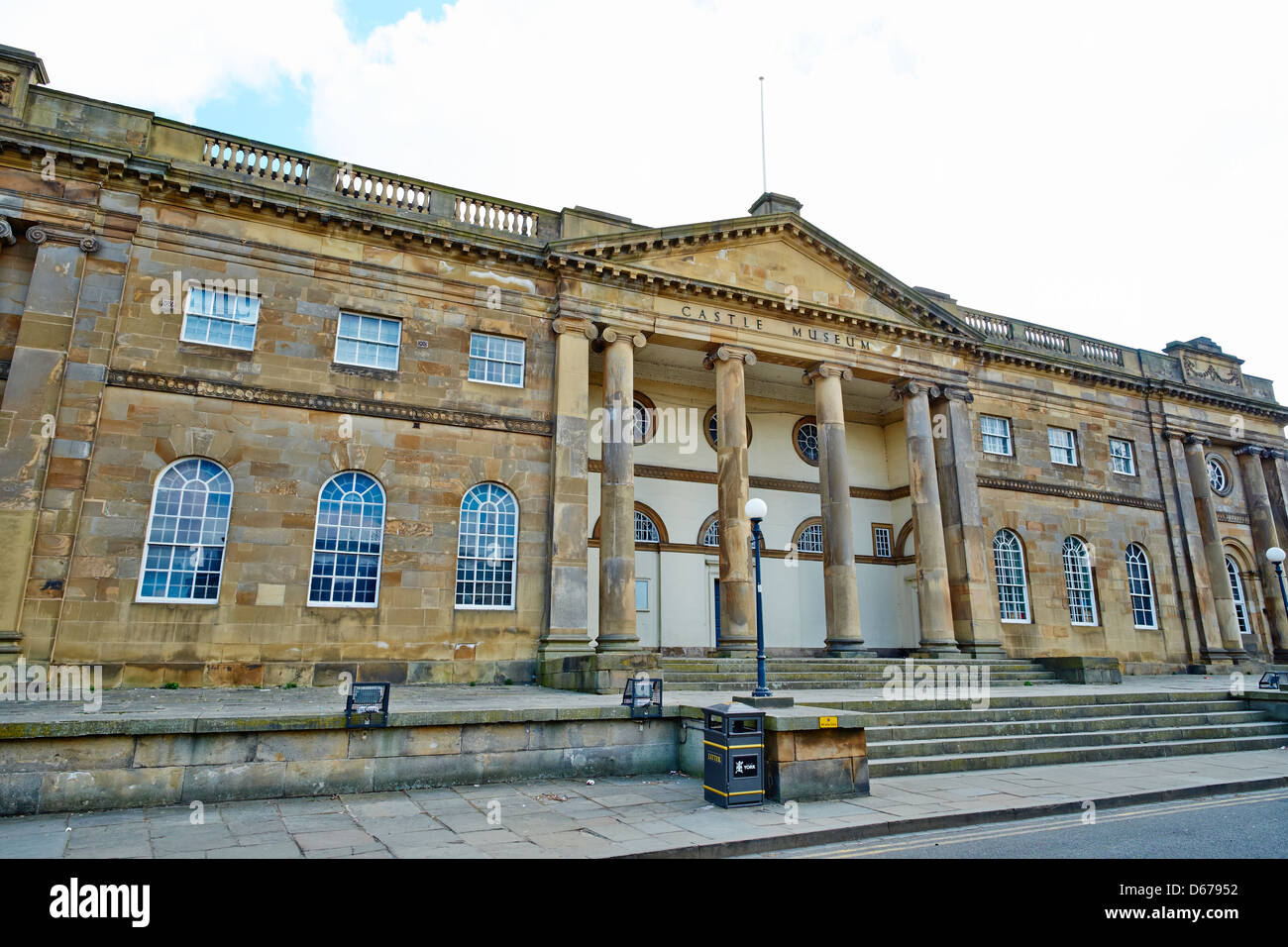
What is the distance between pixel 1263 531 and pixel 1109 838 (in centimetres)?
2838

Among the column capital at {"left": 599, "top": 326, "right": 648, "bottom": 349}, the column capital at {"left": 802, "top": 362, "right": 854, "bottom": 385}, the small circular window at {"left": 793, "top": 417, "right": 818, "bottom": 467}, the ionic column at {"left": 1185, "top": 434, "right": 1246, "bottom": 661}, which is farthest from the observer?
the ionic column at {"left": 1185, "top": 434, "right": 1246, "bottom": 661}

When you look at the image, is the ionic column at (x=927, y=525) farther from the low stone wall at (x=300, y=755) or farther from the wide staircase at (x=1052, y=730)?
the low stone wall at (x=300, y=755)

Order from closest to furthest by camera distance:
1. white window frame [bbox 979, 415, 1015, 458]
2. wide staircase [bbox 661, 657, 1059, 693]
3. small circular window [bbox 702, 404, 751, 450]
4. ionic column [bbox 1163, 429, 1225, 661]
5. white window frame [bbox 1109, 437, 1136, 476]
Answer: wide staircase [bbox 661, 657, 1059, 693] → small circular window [bbox 702, 404, 751, 450] → white window frame [bbox 979, 415, 1015, 458] → ionic column [bbox 1163, 429, 1225, 661] → white window frame [bbox 1109, 437, 1136, 476]

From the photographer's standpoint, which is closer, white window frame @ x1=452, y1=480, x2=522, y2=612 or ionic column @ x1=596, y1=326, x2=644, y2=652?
white window frame @ x1=452, y1=480, x2=522, y2=612

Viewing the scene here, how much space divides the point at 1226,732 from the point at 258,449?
20.6 meters

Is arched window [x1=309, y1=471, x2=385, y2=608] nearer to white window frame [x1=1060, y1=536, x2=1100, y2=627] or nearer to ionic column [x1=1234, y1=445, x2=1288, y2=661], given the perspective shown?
white window frame [x1=1060, y1=536, x2=1100, y2=627]

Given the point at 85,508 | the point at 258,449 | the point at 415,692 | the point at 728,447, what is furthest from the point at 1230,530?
the point at 85,508

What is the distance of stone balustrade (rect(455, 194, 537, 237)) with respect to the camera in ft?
62.5

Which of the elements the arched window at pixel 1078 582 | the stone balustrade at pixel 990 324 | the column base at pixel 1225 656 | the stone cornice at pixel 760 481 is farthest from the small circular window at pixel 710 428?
the column base at pixel 1225 656

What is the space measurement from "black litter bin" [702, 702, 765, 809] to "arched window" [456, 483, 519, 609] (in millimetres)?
8956

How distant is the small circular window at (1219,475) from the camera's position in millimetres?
29728

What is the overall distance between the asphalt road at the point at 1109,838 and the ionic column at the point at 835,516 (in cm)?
1037

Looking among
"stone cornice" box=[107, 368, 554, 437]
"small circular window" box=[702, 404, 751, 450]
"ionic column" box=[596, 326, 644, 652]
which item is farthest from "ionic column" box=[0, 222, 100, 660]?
"small circular window" box=[702, 404, 751, 450]

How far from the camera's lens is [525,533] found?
18000 millimetres
